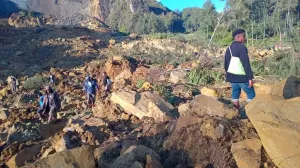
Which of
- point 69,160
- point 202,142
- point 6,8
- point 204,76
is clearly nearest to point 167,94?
point 204,76

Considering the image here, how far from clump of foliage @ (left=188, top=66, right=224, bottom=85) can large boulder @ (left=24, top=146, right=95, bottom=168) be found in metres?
9.12

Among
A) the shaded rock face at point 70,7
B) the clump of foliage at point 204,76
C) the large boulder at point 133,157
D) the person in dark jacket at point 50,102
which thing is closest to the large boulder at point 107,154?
the large boulder at point 133,157

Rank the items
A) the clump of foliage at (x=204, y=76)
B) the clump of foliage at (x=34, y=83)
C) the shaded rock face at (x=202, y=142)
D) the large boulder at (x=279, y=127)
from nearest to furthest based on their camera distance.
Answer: the large boulder at (x=279, y=127) → the shaded rock face at (x=202, y=142) → the clump of foliage at (x=204, y=76) → the clump of foliage at (x=34, y=83)

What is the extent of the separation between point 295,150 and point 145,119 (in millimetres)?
3446

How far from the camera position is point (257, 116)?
3480 millimetres

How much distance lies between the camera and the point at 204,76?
12141 mm

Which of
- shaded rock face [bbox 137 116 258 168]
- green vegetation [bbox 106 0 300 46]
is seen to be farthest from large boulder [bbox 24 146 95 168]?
green vegetation [bbox 106 0 300 46]

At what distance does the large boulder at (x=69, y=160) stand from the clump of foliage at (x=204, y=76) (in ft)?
29.9

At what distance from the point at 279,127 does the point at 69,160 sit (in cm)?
179

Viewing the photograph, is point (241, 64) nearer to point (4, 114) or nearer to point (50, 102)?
point (50, 102)

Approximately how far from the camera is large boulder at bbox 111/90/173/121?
6.26 metres

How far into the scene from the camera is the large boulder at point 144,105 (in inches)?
247

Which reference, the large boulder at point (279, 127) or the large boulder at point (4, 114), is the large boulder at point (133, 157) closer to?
the large boulder at point (279, 127)

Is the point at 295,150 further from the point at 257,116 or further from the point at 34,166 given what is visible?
the point at 34,166
